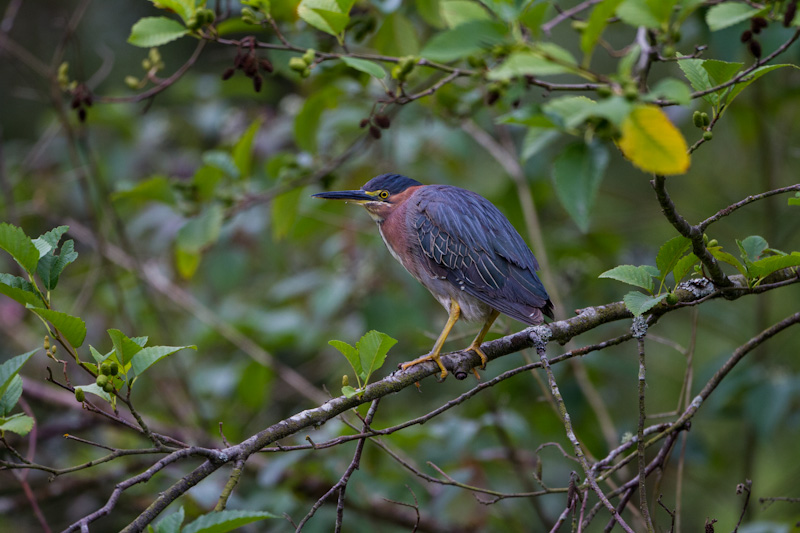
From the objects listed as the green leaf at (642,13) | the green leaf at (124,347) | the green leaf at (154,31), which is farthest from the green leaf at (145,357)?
→ the green leaf at (642,13)

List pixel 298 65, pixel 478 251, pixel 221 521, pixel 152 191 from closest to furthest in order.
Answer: pixel 221 521
pixel 298 65
pixel 478 251
pixel 152 191

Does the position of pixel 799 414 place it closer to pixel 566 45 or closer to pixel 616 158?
pixel 616 158

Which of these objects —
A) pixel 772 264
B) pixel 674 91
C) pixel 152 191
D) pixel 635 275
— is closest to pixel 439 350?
pixel 635 275

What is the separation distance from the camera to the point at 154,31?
253 centimetres

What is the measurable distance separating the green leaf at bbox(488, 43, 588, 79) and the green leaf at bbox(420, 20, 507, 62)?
162mm

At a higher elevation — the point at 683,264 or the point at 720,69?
the point at 720,69

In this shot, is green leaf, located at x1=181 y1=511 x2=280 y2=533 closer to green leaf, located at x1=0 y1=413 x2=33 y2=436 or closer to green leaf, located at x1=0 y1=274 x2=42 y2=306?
green leaf, located at x1=0 y1=413 x2=33 y2=436

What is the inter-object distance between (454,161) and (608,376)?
1.98 metres

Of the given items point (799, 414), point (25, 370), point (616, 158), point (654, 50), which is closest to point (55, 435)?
point (25, 370)

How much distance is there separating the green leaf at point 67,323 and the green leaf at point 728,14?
186cm

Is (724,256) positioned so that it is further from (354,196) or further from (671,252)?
(354,196)

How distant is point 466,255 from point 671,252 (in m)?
1.24

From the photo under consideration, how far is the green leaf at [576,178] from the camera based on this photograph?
218cm

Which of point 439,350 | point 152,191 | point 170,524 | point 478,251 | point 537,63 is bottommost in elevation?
point 439,350
